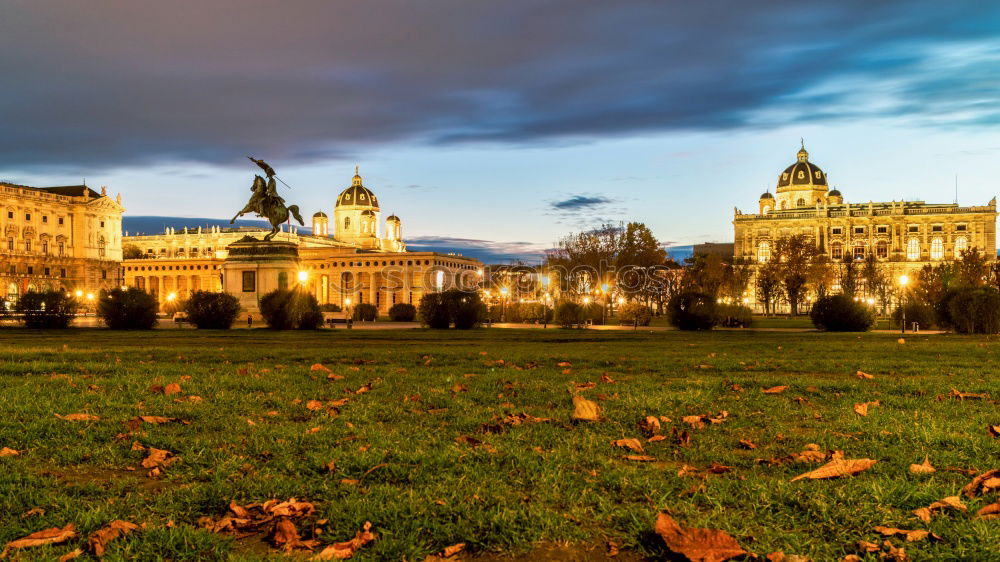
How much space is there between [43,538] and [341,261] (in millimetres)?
131839

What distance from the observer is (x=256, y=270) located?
123 ft

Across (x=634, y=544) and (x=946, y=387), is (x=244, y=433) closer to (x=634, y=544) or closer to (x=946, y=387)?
(x=634, y=544)

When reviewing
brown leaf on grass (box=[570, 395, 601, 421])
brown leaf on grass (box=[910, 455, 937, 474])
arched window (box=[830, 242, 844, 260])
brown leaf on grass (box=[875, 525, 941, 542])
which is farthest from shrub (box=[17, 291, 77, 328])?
arched window (box=[830, 242, 844, 260])

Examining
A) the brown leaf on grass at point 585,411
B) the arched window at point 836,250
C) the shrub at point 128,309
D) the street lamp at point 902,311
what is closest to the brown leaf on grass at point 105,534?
the brown leaf on grass at point 585,411

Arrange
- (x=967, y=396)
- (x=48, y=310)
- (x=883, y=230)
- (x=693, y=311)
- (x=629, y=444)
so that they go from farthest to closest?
1. (x=883, y=230)
2. (x=48, y=310)
3. (x=693, y=311)
4. (x=967, y=396)
5. (x=629, y=444)

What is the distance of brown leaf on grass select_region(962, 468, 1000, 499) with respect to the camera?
404 centimetres

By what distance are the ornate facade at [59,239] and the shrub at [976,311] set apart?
105946 mm

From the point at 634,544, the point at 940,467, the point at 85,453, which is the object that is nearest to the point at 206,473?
the point at 85,453

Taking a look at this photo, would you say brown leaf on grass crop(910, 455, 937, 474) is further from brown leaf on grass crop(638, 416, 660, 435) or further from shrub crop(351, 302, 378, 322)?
shrub crop(351, 302, 378, 322)

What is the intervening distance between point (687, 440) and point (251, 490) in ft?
10.2

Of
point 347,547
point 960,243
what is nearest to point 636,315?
point 347,547

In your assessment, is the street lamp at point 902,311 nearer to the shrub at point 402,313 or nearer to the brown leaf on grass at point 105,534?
the brown leaf on grass at point 105,534

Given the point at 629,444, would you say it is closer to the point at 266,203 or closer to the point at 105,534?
the point at 105,534

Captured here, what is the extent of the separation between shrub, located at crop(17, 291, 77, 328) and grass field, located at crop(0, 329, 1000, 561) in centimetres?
2522
